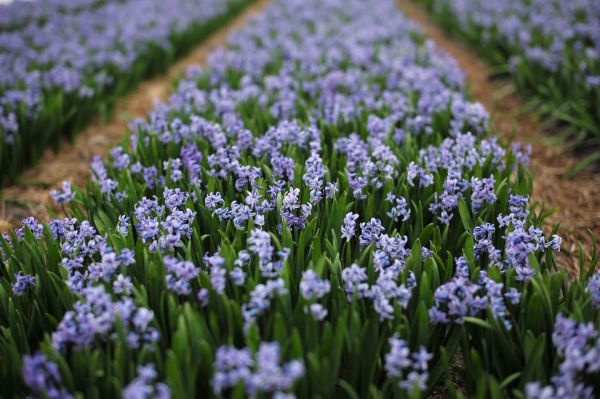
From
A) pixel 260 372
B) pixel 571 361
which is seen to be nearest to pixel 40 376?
pixel 260 372

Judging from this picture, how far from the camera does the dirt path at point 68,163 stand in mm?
3955

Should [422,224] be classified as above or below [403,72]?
below

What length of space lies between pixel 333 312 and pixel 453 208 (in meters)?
1.08

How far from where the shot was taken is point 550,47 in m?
5.98

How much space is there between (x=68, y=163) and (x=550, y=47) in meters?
5.40

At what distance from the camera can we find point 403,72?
5.10m

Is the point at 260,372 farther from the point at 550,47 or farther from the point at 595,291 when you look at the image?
the point at 550,47

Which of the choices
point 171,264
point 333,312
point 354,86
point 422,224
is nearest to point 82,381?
point 171,264

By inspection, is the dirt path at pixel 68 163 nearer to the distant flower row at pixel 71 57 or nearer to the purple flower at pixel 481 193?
the distant flower row at pixel 71 57

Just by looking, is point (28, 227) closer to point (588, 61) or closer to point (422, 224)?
point (422, 224)

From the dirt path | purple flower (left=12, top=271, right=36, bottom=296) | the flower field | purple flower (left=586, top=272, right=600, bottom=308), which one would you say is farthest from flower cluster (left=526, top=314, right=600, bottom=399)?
the dirt path

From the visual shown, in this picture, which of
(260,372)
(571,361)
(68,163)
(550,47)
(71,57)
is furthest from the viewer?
(71,57)

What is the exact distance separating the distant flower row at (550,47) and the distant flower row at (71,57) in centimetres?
474

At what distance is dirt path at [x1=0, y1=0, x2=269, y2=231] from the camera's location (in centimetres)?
396
